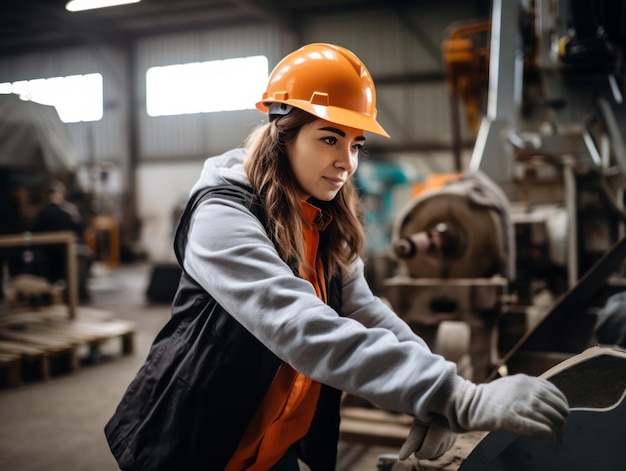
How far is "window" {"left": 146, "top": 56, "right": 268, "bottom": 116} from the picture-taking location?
12.4 meters

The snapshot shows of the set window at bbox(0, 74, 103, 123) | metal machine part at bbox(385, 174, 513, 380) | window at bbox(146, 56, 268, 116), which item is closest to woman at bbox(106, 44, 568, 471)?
metal machine part at bbox(385, 174, 513, 380)

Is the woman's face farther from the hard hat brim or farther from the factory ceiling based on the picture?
the factory ceiling

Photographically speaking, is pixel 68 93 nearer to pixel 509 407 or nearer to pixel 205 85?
pixel 509 407

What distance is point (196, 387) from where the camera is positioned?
1.19m

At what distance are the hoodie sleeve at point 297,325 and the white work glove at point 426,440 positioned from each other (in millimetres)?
108

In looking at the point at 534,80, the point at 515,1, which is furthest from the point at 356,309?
the point at 534,80

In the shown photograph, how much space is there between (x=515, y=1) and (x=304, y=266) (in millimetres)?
3776

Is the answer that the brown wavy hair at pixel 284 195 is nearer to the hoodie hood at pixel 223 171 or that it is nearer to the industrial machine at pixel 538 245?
the hoodie hood at pixel 223 171

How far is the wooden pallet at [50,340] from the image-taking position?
438 cm

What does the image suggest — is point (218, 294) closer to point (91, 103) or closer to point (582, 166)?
point (582, 166)

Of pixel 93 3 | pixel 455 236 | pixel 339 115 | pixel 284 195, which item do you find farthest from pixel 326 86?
pixel 93 3

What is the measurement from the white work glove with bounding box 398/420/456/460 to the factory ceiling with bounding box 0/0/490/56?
1133 cm

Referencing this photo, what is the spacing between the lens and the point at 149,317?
23.0 feet

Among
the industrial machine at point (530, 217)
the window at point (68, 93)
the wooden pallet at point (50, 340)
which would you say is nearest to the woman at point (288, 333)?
the industrial machine at point (530, 217)
